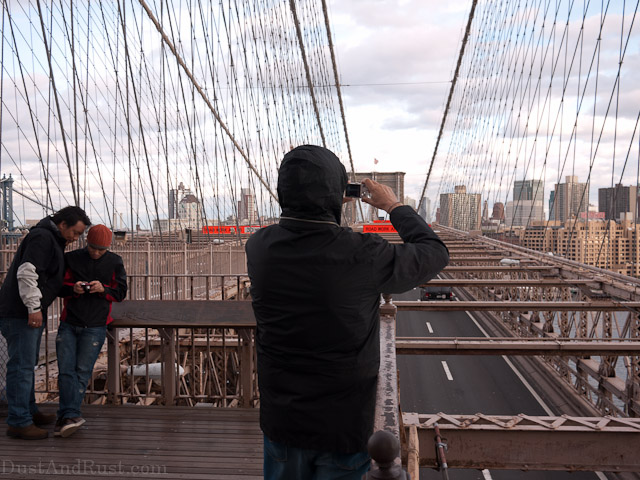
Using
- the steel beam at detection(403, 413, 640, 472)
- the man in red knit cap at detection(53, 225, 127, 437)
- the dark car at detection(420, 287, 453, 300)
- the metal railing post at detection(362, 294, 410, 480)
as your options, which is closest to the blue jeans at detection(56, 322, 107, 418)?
the man in red knit cap at detection(53, 225, 127, 437)

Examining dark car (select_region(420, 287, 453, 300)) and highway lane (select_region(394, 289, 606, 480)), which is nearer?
highway lane (select_region(394, 289, 606, 480))

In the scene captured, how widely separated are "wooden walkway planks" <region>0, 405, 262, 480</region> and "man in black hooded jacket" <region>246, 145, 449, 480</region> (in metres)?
1.61

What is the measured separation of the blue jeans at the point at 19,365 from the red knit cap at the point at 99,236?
602 millimetres

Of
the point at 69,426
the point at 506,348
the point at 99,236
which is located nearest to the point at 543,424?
the point at 506,348

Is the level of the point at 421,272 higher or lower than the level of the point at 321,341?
higher

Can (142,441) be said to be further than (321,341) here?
Yes

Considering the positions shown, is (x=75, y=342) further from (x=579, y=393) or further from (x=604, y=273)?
(x=579, y=393)

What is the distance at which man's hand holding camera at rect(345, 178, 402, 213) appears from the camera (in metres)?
1.83

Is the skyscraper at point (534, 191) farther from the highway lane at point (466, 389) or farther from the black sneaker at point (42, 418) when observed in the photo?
the black sneaker at point (42, 418)

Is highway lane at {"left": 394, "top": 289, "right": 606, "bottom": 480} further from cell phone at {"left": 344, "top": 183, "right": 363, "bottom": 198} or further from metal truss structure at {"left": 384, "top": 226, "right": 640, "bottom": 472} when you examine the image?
cell phone at {"left": 344, "top": 183, "right": 363, "bottom": 198}

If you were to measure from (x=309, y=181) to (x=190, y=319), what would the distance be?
257 cm

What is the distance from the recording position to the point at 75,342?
3.62m

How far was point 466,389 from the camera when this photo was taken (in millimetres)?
18062

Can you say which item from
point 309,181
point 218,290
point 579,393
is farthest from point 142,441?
point 579,393
